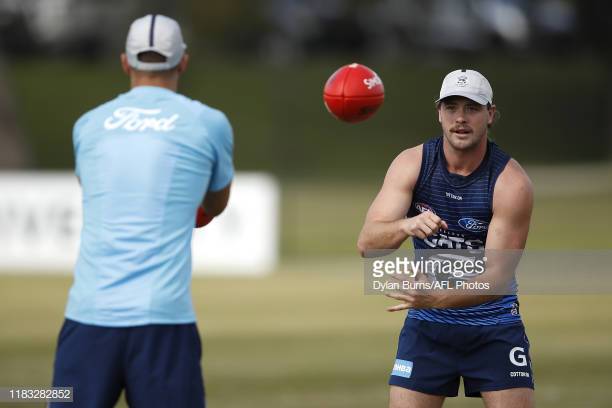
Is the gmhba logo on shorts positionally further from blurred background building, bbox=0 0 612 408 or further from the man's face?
blurred background building, bbox=0 0 612 408

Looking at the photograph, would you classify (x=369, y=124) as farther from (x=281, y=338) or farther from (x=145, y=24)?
(x=145, y=24)

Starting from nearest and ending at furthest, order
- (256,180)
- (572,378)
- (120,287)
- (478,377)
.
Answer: (120,287)
(478,377)
(572,378)
(256,180)

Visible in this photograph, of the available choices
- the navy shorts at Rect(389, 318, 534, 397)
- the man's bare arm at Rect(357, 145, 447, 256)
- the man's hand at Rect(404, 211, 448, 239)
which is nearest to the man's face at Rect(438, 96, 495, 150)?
the man's bare arm at Rect(357, 145, 447, 256)

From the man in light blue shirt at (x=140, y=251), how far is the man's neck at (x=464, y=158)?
1.59 metres

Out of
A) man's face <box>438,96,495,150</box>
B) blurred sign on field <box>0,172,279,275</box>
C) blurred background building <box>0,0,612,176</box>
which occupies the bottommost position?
man's face <box>438,96,495,150</box>

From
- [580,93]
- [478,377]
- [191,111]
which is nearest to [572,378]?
[478,377]

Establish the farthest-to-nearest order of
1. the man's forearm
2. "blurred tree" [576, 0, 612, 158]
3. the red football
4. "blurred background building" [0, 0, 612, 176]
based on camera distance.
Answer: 1. "blurred tree" [576, 0, 612, 158]
2. "blurred background building" [0, 0, 612, 176]
3. the red football
4. the man's forearm

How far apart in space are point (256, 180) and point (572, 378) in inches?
370

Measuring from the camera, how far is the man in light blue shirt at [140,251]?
237 inches

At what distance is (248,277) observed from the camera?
842 inches

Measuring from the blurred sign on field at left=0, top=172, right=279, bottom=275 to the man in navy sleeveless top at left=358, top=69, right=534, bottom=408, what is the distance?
13.9 meters

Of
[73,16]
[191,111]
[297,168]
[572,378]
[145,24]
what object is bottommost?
[572,378]

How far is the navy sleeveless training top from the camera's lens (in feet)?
23.8

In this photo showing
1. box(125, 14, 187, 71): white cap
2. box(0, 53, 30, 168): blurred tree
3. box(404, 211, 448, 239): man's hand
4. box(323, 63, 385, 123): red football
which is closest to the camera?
box(125, 14, 187, 71): white cap
